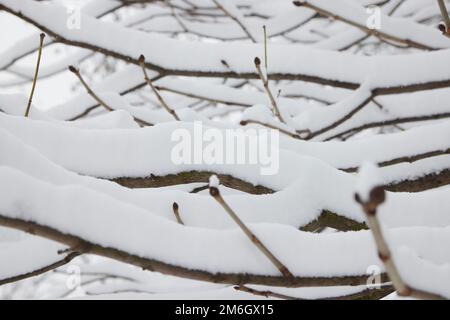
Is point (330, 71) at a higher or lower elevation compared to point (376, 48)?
lower

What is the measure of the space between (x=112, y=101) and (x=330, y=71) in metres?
0.82

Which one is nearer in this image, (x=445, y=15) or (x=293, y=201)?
(x=445, y=15)

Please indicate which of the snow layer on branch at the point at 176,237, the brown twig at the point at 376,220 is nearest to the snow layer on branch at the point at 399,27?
the snow layer on branch at the point at 176,237

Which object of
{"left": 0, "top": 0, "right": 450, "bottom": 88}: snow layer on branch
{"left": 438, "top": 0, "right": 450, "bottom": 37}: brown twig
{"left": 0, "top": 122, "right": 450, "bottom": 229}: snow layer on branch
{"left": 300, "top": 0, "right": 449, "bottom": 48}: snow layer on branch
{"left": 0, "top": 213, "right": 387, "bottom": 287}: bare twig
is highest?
{"left": 300, "top": 0, "right": 449, "bottom": 48}: snow layer on branch

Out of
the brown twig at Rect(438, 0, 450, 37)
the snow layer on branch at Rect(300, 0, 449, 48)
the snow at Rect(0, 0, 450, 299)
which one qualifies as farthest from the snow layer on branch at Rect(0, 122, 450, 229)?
the snow layer on branch at Rect(300, 0, 449, 48)

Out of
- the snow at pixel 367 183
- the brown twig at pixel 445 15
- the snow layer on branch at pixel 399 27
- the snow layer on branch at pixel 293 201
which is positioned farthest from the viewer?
the snow layer on branch at pixel 399 27

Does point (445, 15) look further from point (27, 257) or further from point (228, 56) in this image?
point (27, 257)

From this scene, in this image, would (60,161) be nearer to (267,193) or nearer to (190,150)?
(190,150)

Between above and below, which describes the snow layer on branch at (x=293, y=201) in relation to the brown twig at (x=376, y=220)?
above

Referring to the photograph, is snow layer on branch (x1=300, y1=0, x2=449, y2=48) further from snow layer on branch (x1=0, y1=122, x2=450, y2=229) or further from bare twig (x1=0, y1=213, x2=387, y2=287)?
bare twig (x1=0, y1=213, x2=387, y2=287)

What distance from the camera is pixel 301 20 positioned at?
2.32m

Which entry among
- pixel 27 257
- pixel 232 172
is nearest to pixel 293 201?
pixel 232 172

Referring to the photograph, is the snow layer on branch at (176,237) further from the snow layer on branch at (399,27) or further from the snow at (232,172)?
the snow layer on branch at (399,27)
